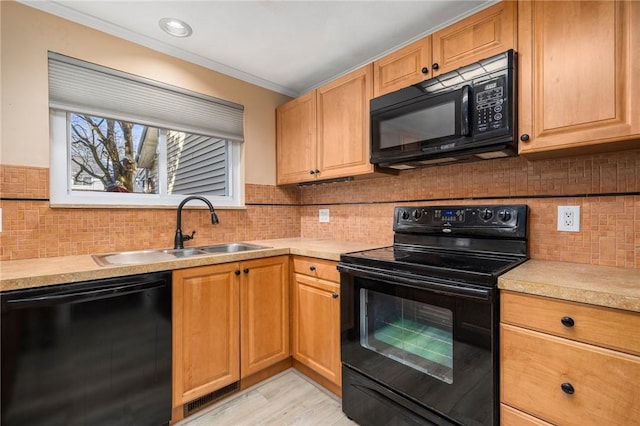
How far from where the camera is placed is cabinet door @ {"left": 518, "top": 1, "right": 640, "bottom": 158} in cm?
112

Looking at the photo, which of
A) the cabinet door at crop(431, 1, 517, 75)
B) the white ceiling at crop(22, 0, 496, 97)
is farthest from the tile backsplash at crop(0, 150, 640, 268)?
the white ceiling at crop(22, 0, 496, 97)

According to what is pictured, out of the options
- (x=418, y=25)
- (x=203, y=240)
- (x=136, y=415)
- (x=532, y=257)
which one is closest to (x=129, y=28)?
(x=203, y=240)

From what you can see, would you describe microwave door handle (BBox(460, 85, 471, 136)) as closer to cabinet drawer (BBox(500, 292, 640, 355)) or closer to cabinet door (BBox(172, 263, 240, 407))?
cabinet drawer (BBox(500, 292, 640, 355))

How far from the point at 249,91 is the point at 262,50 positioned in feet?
1.62

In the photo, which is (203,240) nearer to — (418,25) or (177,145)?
(177,145)

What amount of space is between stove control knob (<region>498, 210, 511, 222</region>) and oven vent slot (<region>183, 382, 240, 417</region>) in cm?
189

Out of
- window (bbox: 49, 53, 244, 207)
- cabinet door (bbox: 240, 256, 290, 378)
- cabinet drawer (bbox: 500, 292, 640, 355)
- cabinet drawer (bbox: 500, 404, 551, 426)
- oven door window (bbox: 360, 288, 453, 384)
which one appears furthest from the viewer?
cabinet door (bbox: 240, 256, 290, 378)

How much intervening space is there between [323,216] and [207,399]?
1606 mm

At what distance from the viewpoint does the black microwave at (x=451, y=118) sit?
138 cm

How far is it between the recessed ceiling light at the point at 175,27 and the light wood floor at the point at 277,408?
2.34 meters

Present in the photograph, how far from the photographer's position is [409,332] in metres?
1.47

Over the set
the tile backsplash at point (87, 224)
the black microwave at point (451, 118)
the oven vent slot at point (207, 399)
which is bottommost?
the oven vent slot at point (207, 399)

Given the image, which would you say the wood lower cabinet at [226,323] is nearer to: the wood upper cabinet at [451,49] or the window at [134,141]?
the window at [134,141]

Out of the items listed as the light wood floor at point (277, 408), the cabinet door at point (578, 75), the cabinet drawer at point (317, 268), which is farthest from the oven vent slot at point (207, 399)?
the cabinet door at point (578, 75)
